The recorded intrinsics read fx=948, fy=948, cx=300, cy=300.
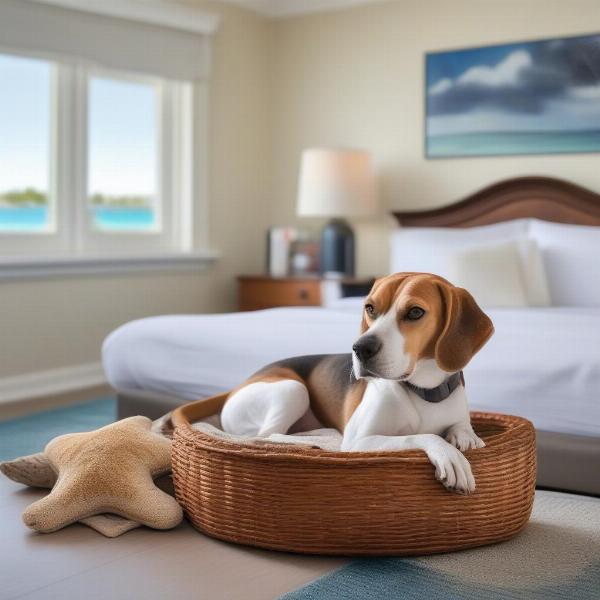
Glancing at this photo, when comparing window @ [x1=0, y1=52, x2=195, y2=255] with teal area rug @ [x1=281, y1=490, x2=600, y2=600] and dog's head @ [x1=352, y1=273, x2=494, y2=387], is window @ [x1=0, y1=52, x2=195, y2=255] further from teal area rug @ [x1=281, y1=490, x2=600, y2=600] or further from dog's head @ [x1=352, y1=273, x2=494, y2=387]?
teal area rug @ [x1=281, y1=490, x2=600, y2=600]

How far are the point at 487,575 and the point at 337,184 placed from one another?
3387 mm

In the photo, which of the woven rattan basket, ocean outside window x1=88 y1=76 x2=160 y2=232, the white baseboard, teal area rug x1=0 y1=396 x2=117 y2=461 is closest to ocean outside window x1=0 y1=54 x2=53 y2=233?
ocean outside window x1=88 y1=76 x2=160 y2=232

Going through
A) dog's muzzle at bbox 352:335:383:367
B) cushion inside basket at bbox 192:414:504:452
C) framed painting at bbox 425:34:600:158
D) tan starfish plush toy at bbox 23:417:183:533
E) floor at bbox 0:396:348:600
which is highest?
framed painting at bbox 425:34:600:158

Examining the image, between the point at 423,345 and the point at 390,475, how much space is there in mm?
297

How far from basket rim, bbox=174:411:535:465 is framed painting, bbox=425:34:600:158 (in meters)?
2.84

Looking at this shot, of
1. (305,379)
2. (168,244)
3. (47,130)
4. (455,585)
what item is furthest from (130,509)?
(168,244)

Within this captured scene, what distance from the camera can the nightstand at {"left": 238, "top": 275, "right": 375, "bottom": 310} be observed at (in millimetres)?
5113

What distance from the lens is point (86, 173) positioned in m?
4.86

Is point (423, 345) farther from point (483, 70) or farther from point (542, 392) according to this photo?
point (483, 70)

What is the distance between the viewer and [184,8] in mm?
5219

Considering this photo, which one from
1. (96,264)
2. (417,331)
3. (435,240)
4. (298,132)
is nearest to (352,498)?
(417,331)

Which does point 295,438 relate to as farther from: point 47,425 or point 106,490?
point 47,425

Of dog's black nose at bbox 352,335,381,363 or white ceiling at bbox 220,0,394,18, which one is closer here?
dog's black nose at bbox 352,335,381,363

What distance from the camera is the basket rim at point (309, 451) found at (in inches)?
81.5
